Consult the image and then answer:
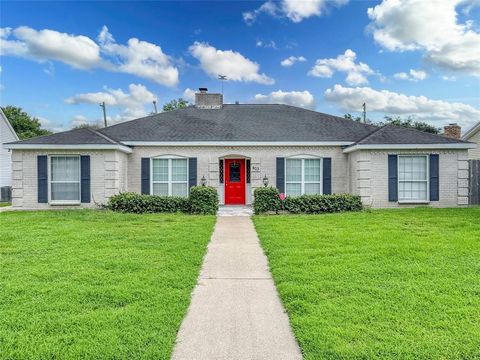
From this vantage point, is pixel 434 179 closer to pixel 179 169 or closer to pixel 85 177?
pixel 179 169

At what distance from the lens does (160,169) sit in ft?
50.8

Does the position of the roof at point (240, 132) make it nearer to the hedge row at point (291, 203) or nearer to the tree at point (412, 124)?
the hedge row at point (291, 203)

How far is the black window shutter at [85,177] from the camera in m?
13.9

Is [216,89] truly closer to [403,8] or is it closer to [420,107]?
[403,8]

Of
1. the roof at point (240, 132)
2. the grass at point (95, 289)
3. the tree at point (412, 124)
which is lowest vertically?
the grass at point (95, 289)

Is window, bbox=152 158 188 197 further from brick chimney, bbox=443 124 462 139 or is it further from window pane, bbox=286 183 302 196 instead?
brick chimney, bbox=443 124 462 139

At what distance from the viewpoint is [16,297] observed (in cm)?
443

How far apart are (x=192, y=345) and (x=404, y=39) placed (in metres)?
18.9

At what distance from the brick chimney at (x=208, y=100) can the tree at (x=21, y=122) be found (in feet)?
101

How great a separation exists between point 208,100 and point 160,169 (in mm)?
5459

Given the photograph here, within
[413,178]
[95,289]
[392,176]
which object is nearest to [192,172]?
[392,176]

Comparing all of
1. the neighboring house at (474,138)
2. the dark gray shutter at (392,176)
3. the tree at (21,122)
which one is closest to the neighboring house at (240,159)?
the dark gray shutter at (392,176)

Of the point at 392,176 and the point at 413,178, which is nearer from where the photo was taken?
the point at 392,176

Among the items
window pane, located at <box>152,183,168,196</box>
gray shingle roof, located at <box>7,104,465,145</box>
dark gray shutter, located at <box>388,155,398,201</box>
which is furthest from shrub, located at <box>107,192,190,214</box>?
dark gray shutter, located at <box>388,155,398,201</box>
